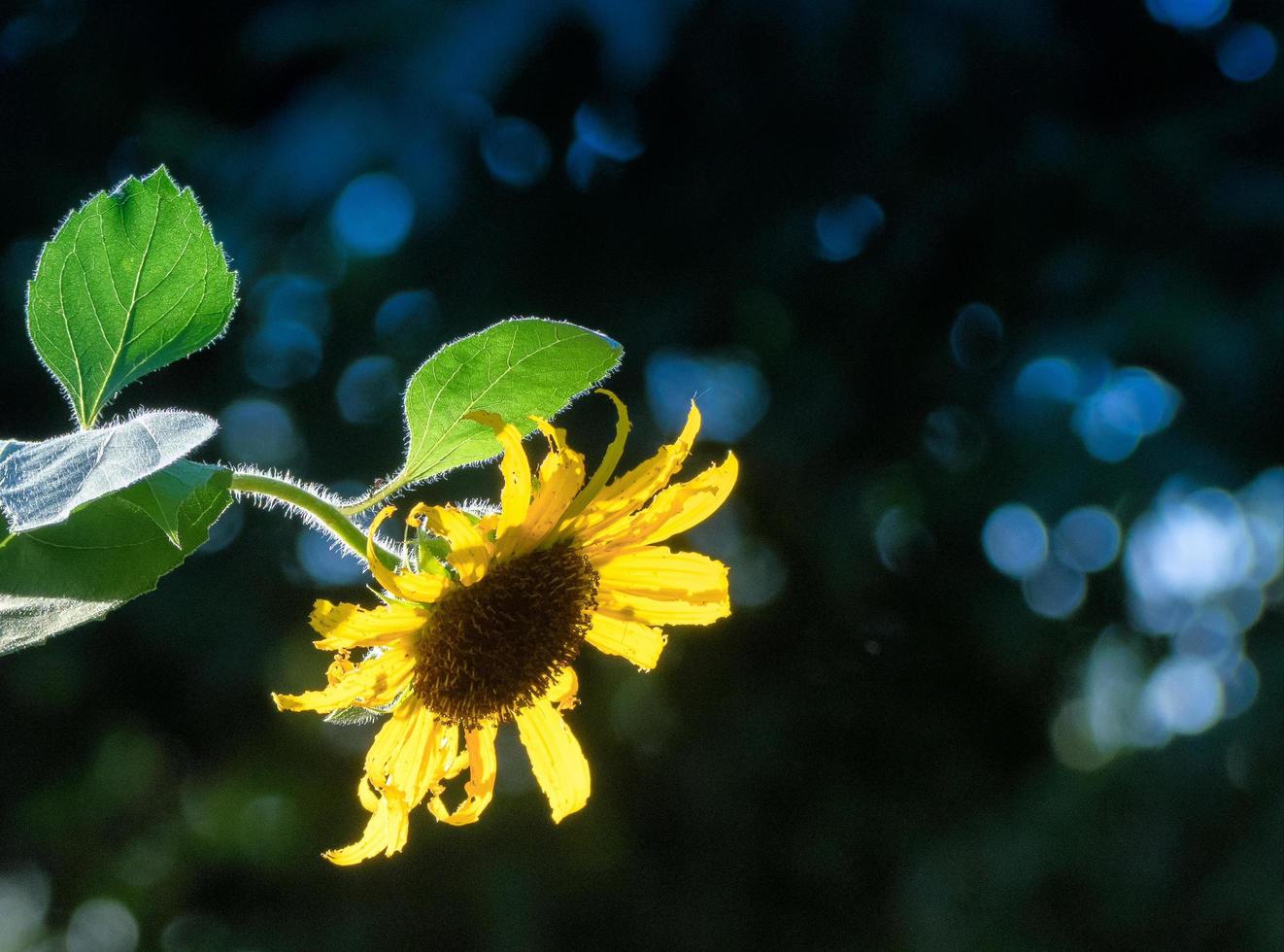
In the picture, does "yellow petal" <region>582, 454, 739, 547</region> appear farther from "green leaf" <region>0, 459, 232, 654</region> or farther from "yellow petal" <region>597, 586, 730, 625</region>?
"green leaf" <region>0, 459, 232, 654</region>

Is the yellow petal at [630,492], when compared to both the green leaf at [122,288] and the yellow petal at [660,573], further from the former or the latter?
the green leaf at [122,288]

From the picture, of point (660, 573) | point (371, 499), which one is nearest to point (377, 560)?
point (371, 499)

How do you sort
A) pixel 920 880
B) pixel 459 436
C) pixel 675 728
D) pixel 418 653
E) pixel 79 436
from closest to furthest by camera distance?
pixel 79 436
pixel 459 436
pixel 418 653
pixel 920 880
pixel 675 728

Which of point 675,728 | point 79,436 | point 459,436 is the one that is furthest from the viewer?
point 675,728

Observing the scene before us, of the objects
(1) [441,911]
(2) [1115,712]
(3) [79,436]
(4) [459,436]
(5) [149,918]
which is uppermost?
(3) [79,436]

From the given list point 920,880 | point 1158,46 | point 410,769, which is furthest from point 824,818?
point 410,769

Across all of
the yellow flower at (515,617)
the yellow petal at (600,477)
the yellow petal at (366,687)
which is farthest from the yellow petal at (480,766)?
the yellow petal at (600,477)

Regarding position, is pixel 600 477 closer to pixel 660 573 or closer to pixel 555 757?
pixel 660 573

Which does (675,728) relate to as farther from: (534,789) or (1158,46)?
(1158,46)
